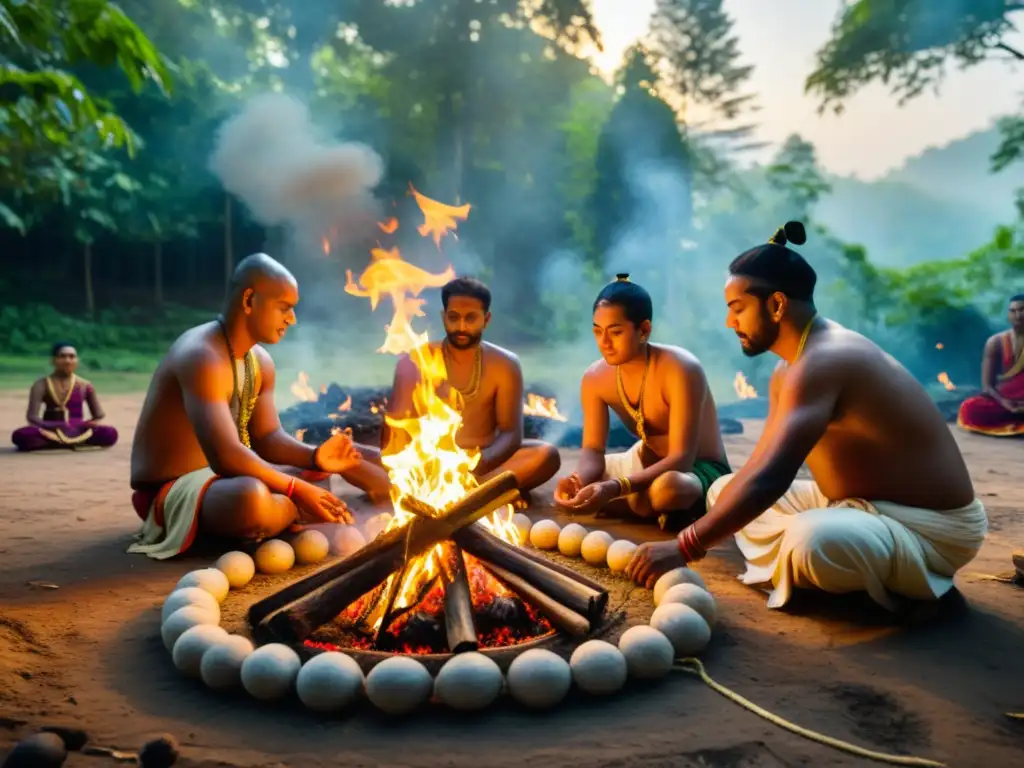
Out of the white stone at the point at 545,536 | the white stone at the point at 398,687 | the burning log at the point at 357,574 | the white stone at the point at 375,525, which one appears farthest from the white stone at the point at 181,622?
the white stone at the point at 545,536

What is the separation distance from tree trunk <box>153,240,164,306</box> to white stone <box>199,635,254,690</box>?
858 inches

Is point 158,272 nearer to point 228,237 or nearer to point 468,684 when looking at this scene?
point 228,237

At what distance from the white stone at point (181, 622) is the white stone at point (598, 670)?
157 cm

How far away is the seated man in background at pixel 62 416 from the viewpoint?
348 inches

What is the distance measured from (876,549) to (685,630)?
1.04 m

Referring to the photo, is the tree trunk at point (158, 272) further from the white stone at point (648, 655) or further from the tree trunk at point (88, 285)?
the white stone at point (648, 655)

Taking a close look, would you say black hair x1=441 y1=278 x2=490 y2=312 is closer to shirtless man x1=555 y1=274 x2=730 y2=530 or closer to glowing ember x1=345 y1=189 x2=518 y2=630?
glowing ember x1=345 y1=189 x2=518 y2=630

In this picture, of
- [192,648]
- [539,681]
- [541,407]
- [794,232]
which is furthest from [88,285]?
[539,681]

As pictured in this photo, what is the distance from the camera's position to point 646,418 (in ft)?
18.9

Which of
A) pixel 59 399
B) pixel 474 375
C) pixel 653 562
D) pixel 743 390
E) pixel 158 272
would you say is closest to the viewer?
pixel 653 562

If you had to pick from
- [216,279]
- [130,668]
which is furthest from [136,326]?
[130,668]

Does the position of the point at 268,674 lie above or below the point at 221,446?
below

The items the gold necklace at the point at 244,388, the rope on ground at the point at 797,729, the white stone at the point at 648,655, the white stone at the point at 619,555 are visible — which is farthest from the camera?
the gold necklace at the point at 244,388

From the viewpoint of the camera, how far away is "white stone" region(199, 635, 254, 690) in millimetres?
3064
